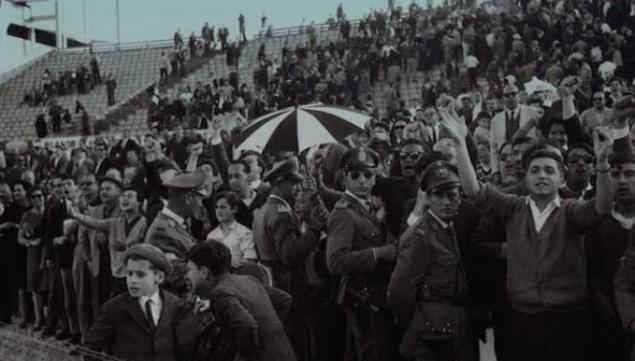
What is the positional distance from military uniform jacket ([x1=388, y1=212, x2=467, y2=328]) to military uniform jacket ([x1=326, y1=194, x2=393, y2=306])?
1.64ft

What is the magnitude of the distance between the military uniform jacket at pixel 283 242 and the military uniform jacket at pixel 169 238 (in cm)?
57

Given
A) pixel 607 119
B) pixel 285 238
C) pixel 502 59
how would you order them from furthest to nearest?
pixel 502 59, pixel 607 119, pixel 285 238

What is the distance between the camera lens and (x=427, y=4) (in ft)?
102

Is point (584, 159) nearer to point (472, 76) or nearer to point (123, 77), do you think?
point (472, 76)

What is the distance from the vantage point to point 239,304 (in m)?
4.71

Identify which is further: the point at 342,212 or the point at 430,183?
the point at 342,212

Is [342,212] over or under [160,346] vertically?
over

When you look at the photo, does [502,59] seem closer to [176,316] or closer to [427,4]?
[427,4]

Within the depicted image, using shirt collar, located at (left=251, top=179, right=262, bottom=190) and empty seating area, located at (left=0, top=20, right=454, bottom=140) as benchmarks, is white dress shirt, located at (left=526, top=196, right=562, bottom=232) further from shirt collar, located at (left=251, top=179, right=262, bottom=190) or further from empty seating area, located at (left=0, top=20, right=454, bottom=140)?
empty seating area, located at (left=0, top=20, right=454, bottom=140)

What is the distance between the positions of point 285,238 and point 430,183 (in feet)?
4.89

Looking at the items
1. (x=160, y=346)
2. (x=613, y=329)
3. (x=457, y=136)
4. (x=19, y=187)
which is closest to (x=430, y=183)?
(x=457, y=136)

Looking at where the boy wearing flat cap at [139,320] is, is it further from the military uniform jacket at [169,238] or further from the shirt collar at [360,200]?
the shirt collar at [360,200]

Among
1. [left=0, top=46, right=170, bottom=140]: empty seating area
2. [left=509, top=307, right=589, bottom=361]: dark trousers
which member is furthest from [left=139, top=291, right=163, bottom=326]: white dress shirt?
[left=0, top=46, right=170, bottom=140]: empty seating area

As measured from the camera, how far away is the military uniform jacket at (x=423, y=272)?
5.37 meters
